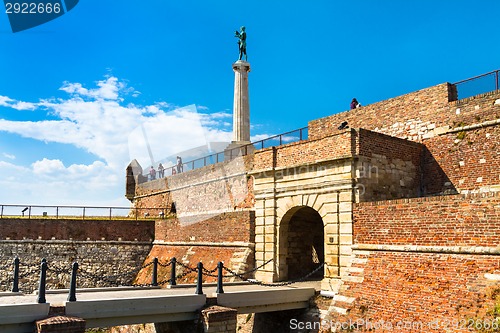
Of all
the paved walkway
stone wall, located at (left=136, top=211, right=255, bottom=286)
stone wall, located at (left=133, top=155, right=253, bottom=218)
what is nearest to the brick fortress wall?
the paved walkway

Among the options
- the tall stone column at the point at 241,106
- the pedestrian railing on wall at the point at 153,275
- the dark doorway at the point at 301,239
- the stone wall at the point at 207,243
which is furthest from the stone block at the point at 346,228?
the tall stone column at the point at 241,106

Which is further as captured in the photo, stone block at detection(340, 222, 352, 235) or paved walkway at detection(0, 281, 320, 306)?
stone block at detection(340, 222, 352, 235)

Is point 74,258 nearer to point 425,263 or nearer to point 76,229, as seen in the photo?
point 76,229


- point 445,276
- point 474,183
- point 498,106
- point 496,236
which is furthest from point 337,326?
point 498,106

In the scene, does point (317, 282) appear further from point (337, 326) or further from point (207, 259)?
point (207, 259)

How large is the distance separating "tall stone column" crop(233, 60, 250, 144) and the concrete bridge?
16675mm

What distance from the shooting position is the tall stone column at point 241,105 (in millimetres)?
30547

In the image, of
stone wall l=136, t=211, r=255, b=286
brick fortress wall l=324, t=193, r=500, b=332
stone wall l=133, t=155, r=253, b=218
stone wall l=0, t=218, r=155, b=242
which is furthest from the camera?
stone wall l=0, t=218, r=155, b=242

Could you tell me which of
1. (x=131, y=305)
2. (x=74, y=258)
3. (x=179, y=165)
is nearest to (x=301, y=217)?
(x=131, y=305)

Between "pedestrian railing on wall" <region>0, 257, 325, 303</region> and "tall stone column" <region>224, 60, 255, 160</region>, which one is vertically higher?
"tall stone column" <region>224, 60, 255, 160</region>

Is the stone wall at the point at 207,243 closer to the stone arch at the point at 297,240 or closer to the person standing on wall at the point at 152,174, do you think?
the stone arch at the point at 297,240

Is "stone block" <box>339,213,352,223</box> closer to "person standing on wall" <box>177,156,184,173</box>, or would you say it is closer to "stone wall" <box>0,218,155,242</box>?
"stone wall" <box>0,218,155,242</box>

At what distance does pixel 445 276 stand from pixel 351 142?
4674 mm

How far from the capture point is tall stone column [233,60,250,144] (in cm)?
3055
